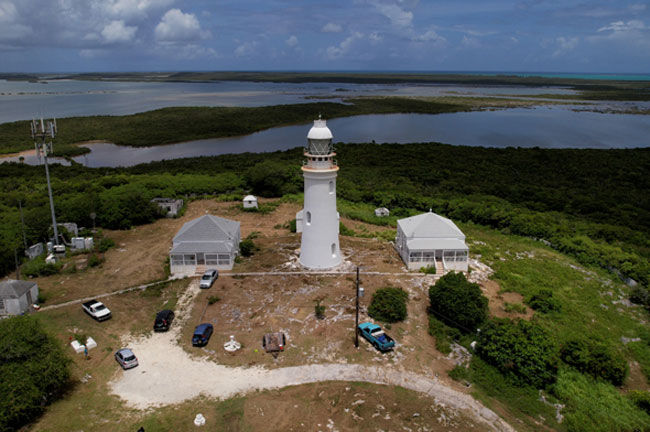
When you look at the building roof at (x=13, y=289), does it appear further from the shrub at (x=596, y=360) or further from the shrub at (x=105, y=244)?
the shrub at (x=596, y=360)

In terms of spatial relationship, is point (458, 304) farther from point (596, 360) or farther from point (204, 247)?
point (204, 247)

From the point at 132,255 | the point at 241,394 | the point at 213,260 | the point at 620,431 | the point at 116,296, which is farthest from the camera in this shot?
the point at 132,255

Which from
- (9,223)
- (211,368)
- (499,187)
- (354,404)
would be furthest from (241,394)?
(499,187)

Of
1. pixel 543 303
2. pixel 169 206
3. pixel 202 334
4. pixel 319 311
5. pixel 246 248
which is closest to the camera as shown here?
pixel 202 334

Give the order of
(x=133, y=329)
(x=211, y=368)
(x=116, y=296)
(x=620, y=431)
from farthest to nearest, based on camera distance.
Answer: (x=116, y=296)
(x=133, y=329)
(x=211, y=368)
(x=620, y=431)

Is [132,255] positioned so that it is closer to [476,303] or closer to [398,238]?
[398,238]

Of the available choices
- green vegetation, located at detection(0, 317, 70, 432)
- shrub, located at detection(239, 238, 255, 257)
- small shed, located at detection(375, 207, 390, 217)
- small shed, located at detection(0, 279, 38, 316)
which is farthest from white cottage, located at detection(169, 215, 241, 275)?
small shed, located at detection(375, 207, 390, 217)

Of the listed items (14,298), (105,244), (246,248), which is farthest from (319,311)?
(105,244)
